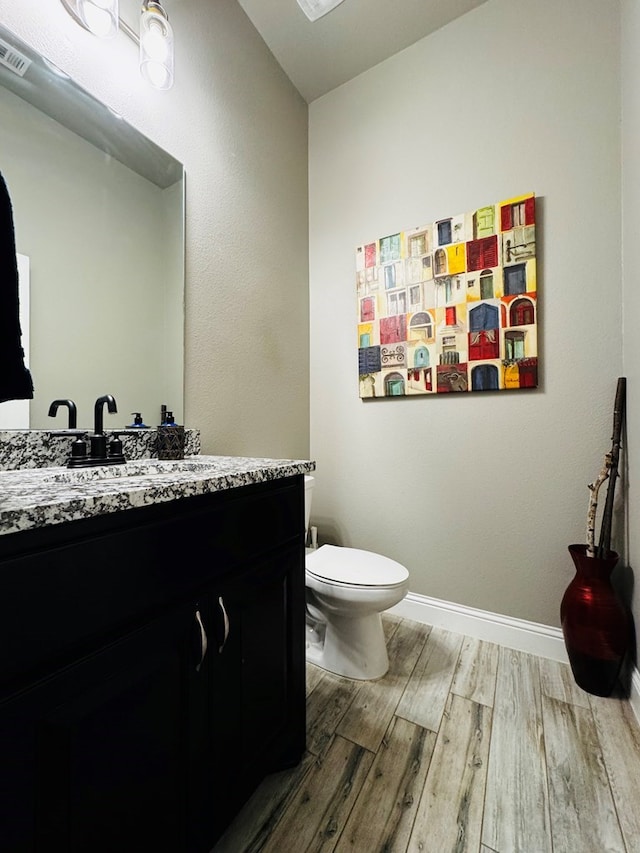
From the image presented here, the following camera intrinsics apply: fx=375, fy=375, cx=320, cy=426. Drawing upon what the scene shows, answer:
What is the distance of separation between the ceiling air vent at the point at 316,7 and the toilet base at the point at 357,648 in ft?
8.31

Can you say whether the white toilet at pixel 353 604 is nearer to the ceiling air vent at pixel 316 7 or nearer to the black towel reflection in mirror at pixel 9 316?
the black towel reflection in mirror at pixel 9 316

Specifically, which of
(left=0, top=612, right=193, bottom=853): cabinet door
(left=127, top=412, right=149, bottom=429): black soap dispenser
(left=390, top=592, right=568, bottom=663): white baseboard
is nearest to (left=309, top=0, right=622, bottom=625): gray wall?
(left=390, top=592, right=568, bottom=663): white baseboard

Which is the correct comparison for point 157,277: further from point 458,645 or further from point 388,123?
point 458,645

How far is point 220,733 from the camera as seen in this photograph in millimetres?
810

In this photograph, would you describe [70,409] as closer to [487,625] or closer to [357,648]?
[357,648]

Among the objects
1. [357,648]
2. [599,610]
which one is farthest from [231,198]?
[599,610]

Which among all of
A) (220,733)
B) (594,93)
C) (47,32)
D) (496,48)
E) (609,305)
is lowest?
(220,733)

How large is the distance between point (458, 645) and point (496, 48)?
273cm

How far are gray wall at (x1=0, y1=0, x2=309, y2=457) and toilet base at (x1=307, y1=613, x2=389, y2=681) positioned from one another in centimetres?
85

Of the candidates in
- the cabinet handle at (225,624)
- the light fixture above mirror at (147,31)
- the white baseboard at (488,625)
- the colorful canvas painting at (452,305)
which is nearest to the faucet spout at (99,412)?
the cabinet handle at (225,624)

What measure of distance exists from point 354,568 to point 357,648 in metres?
0.31

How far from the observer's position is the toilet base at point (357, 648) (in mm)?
1490

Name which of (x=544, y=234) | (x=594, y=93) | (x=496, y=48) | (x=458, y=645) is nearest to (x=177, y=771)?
(x=458, y=645)

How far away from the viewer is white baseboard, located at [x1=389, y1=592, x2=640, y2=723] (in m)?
1.61
